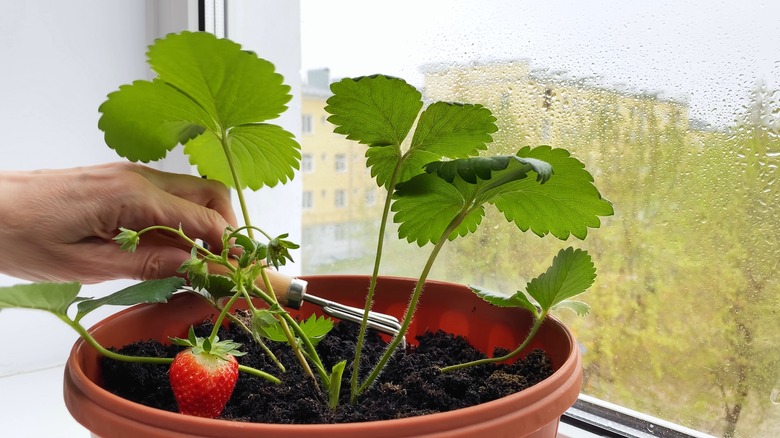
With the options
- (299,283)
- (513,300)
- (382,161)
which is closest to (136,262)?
(299,283)

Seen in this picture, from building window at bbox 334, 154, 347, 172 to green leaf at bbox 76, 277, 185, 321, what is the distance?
591 mm

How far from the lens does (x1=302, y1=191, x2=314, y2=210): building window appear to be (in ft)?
4.01

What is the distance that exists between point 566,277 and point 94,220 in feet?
1.44

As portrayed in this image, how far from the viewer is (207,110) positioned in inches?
22.7

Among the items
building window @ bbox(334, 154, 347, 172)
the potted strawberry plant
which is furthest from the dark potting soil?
building window @ bbox(334, 154, 347, 172)

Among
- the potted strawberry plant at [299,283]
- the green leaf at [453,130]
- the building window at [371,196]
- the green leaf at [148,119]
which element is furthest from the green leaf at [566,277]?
the building window at [371,196]

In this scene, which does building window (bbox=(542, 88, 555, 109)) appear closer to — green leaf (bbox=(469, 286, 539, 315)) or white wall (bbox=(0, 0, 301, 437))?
green leaf (bbox=(469, 286, 539, 315))

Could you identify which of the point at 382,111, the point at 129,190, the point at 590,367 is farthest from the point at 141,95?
the point at 590,367

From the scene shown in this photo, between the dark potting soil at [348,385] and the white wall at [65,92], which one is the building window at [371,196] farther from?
the dark potting soil at [348,385]

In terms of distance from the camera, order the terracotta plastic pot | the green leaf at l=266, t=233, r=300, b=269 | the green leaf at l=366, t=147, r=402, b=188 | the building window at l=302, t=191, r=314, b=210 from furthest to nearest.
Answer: the building window at l=302, t=191, r=314, b=210 < the green leaf at l=366, t=147, r=402, b=188 < the green leaf at l=266, t=233, r=300, b=269 < the terracotta plastic pot

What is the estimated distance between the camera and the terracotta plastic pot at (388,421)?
0.39 metres

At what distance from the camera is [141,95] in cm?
57

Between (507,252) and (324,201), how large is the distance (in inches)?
16.4

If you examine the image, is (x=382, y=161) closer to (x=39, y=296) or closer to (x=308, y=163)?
(x=39, y=296)
